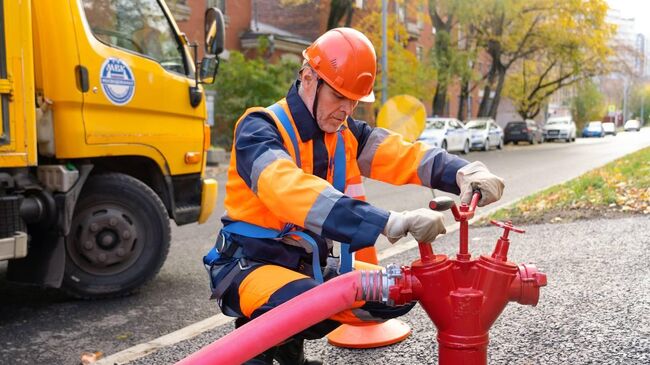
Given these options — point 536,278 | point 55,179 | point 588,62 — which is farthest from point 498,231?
point 588,62

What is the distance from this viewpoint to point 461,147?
2734 cm

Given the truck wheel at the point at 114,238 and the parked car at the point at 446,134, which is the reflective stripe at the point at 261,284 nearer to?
the truck wheel at the point at 114,238

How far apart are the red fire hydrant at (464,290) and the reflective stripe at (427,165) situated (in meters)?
0.79

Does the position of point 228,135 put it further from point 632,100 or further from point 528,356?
point 528,356

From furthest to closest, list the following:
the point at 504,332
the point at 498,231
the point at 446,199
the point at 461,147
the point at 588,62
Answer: the point at 588,62 < the point at 461,147 < the point at 498,231 < the point at 504,332 < the point at 446,199

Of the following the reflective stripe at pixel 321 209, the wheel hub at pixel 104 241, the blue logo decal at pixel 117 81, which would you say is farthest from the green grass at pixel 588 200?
the reflective stripe at pixel 321 209

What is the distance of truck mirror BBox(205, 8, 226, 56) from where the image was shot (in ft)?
18.3

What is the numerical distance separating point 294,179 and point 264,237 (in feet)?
1.55

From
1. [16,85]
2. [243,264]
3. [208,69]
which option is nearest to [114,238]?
[16,85]

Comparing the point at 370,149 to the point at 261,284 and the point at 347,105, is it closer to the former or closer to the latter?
the point at 347,105

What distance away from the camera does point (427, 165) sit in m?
2.85

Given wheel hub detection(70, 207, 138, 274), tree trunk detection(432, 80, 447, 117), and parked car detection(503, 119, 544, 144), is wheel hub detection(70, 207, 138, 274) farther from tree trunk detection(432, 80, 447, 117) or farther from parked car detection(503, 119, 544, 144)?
parked car detection(503, 119, 544, 144)

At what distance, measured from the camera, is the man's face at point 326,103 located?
2.53 meters

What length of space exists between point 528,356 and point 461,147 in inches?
968
